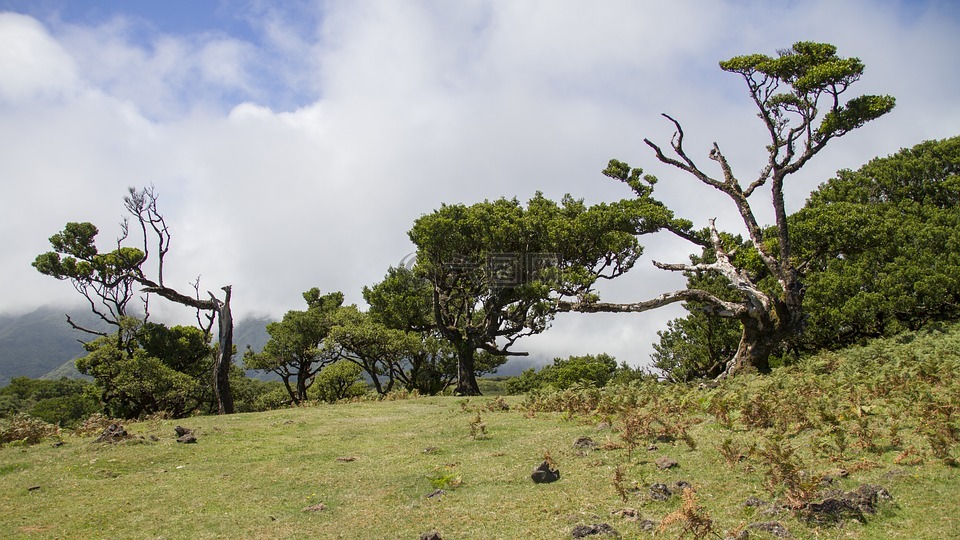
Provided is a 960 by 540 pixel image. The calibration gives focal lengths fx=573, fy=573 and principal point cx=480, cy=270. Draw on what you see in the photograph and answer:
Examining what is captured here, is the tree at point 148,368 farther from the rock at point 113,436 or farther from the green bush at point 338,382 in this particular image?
the rock at point 113,436

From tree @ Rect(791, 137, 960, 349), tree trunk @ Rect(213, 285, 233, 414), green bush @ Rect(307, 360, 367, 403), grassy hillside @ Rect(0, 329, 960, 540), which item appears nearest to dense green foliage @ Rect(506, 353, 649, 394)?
tree @ Rect(791, 137, 960, 349)

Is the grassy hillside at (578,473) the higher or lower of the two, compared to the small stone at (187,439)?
lower

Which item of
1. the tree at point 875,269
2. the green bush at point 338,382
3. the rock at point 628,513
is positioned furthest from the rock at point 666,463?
the green bush at point 338,382

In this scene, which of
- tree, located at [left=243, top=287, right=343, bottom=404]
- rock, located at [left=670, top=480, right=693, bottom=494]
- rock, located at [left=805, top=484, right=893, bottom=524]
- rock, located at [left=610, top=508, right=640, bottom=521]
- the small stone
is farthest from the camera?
tree, located at [left=243, top=287, right=343, bottom=404]

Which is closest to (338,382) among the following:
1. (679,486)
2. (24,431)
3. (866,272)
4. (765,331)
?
(24,431)

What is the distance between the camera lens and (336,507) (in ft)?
27.5

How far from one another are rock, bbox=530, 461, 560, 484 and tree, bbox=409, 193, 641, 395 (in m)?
17.3

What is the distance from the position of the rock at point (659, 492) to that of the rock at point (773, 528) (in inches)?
53.6

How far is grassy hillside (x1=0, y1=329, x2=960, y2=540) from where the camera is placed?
21.1 ft

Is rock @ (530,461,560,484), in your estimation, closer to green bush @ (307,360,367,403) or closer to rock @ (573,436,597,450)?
rock @ (573,436,597,450)

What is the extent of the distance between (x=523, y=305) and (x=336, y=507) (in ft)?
71.1

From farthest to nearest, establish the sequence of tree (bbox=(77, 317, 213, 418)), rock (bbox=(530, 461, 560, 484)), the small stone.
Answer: tree (bbox=(77, 317, 213, 418)) → the small stone → rock (bbox=(530, 461, 560, 484))

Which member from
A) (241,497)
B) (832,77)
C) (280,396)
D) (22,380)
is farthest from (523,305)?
(22,380)

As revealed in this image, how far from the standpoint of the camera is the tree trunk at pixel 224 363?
24.5m
